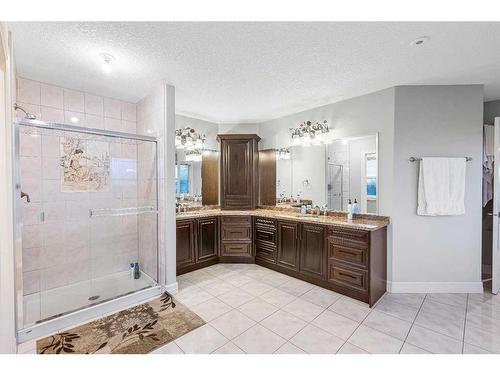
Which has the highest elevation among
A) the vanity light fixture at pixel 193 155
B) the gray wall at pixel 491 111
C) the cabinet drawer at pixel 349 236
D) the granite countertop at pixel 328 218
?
the gray wall at pixel 491 111

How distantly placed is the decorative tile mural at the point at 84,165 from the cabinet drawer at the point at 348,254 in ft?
10.1

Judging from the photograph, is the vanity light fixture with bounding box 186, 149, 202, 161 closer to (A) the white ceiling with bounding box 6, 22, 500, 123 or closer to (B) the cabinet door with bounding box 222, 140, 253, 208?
(B) the cabinet door with bounding box 222, 140, 253, 208

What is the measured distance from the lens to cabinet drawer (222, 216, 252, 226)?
3.74 meters

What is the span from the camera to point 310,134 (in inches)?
138

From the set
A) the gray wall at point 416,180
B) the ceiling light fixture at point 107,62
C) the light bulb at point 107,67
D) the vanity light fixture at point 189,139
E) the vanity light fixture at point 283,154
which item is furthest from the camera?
the vanity light fixture at point 283,154

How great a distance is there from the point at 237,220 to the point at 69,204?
2.27m

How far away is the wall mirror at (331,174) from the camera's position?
3.04 metres

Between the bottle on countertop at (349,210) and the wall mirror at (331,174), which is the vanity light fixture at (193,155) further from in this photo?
the bottle on countertop at (349,210)

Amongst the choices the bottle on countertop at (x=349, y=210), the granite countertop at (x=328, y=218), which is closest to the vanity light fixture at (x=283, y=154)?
the granite countertop at (x=328, y=218)

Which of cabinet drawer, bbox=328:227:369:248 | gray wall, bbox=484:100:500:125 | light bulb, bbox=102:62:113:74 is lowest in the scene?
cabinet drawer, bbox=328:227:369:248

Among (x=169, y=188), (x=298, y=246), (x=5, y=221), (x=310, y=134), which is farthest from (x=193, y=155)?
(x=5, y=221)

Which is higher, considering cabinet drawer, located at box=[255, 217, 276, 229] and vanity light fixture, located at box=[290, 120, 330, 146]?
vanity light fixture, located at box=[290, 120, 330, 146]

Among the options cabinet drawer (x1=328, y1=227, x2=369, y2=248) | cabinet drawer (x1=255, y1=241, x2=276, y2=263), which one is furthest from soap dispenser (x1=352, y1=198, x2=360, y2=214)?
cabinet drawer (x1=255, y1=241, x2=276, y2=263)

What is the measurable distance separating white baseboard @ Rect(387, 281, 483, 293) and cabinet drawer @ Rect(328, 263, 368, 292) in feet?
1.93
